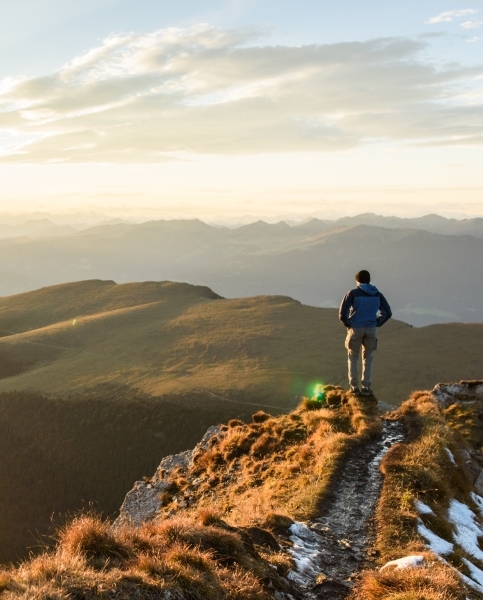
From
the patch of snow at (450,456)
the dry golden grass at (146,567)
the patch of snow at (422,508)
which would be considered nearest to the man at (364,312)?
the patch of snow at (450,456)

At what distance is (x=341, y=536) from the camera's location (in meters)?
12.6

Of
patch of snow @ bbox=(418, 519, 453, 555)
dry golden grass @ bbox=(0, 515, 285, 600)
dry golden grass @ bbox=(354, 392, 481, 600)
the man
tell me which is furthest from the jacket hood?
dry golden grass @ bbox=(0, 515, 285, 600)

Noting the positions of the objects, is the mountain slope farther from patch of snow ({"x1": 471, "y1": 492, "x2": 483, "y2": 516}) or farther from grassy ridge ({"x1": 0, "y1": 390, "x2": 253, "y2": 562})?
grassy ridge ({"x1": 0, "y1": 390, "x2": 253, "y2": 562})

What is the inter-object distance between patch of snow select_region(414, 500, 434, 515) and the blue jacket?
9.08 meters

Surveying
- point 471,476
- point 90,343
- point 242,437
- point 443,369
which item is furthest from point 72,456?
point 471,476

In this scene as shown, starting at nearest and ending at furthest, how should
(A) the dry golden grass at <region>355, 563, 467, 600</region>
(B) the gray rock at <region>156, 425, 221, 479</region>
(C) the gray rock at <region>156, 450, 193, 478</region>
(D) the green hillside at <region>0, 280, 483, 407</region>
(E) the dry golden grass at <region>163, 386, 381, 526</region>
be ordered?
(A) the dry golden grass at <region>355, 563, 467, 600</region> → (E) the dry golden grass at <region>163, 386, 381, 526</region> → (B) the gray rock at <region>156, 425, 221, 479</region> → (C) the gray rock at <region>156, 450, 193, 478</region> → (D) the green hillside at <region>0, 280, 483, 407</region>

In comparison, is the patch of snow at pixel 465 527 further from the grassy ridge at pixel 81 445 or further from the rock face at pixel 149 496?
the grassy ridge at pixel 81 445

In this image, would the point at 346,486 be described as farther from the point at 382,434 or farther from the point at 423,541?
the point at 382,434

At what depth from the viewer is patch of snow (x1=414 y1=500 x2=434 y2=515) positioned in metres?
13.3

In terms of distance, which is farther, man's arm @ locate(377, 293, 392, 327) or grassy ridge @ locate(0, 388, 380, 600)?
man's arm @ locate(377, 293, 392, 327)

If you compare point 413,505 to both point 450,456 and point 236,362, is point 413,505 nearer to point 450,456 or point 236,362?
point 450,456

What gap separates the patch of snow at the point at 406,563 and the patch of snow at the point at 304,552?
60.9 inches

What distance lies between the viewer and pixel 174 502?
21.4 metres

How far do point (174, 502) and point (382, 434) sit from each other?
957 centimetres
